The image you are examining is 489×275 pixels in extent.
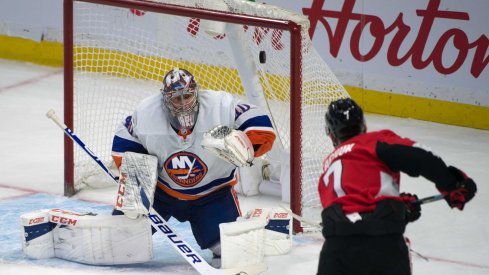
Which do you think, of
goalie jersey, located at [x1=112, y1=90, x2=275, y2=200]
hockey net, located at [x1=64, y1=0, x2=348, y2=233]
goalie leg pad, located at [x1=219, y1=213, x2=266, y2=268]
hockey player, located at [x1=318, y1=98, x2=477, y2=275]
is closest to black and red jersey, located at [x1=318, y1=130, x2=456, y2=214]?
hockey player, located at [x1=318, y1=98, x2=477, y2=275]

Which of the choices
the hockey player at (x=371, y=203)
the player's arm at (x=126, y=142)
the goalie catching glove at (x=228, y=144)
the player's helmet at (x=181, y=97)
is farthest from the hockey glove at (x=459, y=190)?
the player's arm at (x=126, y=142)

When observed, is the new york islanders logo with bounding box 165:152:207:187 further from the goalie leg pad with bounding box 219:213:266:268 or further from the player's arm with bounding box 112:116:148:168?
the goalie leg pad with bounding box 219:213:266:268

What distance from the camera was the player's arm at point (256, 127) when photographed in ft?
16.1

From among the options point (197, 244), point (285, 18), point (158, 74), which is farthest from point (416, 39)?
point (197, 244)

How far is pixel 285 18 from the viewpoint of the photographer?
541 centimetres

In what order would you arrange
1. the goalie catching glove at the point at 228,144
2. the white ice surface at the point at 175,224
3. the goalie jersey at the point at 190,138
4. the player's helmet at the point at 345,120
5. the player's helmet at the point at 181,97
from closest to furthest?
the player's helmet at the point at 345,120 → the goalie catching glove at the point at 228,144 → the player's helmet at the point at 181,97 → the goalie jersey at the point at 190,138 → the white ice surface at the point at 175,224

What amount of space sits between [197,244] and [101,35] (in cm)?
190

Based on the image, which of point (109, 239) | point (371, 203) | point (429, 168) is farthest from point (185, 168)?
point (429, 168)

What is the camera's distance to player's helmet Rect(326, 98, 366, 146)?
3750 millimetres

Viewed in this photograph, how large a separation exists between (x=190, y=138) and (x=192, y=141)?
0.05ft

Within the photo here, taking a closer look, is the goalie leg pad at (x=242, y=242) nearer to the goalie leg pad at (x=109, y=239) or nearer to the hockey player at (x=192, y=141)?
the hockey player at (x=192, y=141)

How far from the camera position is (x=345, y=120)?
375 cm

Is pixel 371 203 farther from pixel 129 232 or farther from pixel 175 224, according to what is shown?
pixel 175 224

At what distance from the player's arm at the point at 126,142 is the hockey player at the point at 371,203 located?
149 centimetres
